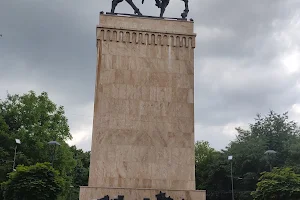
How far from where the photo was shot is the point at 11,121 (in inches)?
1681

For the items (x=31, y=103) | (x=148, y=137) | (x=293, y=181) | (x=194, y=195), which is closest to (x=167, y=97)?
(x=148, y=137)

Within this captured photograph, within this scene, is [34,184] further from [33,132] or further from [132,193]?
[33,132]

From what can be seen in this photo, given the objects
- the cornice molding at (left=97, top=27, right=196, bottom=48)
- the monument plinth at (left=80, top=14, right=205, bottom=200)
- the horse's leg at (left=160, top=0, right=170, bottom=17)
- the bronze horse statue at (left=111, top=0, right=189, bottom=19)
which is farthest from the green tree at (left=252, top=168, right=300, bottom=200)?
the horse's leg at (left=160, top=0, right=170, bottom=17)

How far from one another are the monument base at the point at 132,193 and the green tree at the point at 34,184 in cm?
465

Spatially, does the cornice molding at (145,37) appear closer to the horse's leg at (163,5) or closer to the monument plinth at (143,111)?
the monument plinth at (143,111)

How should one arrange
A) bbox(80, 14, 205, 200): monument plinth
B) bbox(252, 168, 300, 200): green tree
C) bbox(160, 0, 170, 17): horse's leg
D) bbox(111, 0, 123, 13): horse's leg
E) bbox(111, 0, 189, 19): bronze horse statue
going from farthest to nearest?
bbox(252, 168, 300, 200): green tree
bbox(160, 0, 170, 17): horse's leg
bbox(111, 0, 189, 19): bronze horse statue
bbox(111, 0, 123, 13): horse's leg
bbox(80, 14, 205, 200): monument plinth

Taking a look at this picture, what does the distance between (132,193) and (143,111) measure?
13.6 feet

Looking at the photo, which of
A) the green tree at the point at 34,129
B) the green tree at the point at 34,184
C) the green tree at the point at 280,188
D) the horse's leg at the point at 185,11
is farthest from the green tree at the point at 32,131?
the horse's leg at the point at 185,11

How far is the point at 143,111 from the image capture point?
18844 millimetres

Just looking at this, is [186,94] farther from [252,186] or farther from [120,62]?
[252,186]

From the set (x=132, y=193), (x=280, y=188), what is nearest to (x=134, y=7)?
(x=132, y=193)

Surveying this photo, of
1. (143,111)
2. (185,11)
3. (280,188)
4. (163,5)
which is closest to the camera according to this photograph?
(143,111)

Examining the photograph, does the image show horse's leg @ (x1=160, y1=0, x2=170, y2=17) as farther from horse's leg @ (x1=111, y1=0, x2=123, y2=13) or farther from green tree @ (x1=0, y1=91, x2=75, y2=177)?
green tree @ (x1=0, y1=91, x2=75, y2=177)

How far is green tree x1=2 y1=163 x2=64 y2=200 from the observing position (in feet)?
67.0
